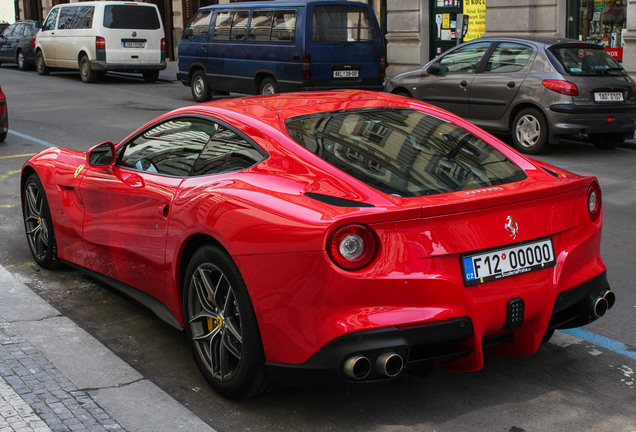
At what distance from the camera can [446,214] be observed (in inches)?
143

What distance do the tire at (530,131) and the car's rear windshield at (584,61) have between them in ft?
2.35

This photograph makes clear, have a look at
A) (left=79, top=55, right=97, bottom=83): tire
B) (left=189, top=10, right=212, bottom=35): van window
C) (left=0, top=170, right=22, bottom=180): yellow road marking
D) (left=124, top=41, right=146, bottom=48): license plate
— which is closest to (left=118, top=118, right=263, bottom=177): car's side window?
(left=0, top=170, right=22, bottom=180): yellow road marking

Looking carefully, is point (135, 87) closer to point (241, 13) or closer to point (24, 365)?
point (241, 13)

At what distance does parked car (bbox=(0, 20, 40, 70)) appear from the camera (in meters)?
27.0

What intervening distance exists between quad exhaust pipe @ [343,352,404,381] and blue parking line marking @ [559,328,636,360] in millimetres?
1635

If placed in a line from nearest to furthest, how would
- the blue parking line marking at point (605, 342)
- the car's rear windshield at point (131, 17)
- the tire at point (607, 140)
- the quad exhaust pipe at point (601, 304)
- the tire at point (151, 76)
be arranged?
the quad exhaust pipe at point (601, 304), the blue parking line marking at point (605, 342), the tire at point (607, 140), the car's rear windshield at point (131, 17), the tire at point (151, 76)

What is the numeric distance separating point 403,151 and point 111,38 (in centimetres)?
1922

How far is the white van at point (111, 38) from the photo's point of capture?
22.1 m

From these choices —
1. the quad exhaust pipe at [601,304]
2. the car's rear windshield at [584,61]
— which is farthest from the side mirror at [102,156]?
the car's rear windshield at [584,61]

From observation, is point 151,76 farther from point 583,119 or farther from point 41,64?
point 583,119

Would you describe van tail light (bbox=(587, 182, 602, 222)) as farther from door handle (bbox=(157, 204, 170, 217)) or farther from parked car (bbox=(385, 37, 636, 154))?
parked car (bbox=(385, 37, 636, 154))

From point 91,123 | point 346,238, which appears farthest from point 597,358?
point 91,123

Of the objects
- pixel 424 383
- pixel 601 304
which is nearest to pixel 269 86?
pixel 424 383

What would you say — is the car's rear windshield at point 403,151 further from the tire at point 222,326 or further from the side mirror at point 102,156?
the side mirror at point 102,156
